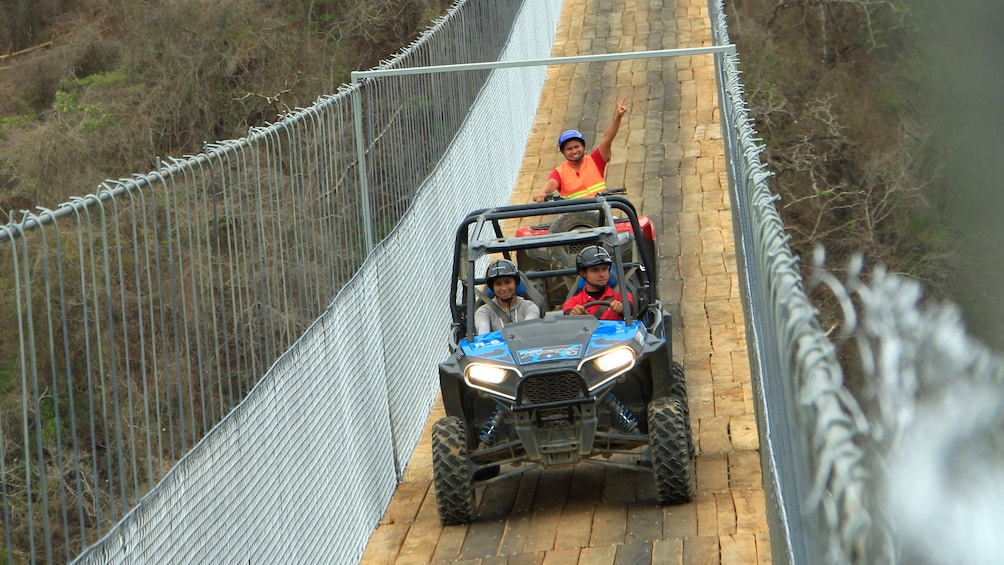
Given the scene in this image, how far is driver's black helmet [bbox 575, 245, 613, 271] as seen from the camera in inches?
297

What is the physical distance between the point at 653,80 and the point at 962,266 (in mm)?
12784

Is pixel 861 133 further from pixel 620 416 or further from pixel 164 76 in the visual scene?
pixel 620 416

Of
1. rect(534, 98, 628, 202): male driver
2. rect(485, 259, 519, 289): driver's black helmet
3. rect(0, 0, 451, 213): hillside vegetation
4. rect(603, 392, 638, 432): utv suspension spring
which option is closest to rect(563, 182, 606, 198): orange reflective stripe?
rect(534, 98, 628, 202): male driver

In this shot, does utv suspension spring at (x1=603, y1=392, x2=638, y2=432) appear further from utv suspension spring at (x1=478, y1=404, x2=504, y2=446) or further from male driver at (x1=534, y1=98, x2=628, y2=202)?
male driver at (x1=534, y1=98, x2=628, y2=202)

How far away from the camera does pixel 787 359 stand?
2.88 meters

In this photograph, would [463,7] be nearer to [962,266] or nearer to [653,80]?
[653,80]

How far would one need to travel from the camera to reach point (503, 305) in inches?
305

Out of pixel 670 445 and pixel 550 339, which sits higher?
pixel 550 339

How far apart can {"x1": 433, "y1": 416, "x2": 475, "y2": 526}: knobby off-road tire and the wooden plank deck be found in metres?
0.18

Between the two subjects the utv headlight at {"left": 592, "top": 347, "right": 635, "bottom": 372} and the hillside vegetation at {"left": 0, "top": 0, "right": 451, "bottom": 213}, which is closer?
the utv headlight at {"left": 592, "top": 347, "right": 635, "bottom": 372}

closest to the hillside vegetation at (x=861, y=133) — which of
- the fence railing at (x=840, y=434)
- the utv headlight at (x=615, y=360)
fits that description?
the fence railing at (x=840, y=434)

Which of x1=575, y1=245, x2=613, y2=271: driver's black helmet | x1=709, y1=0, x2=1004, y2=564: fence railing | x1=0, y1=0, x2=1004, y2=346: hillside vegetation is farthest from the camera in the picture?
x1=0, y1=0, x2=1004, y2=346: hillside vegetation

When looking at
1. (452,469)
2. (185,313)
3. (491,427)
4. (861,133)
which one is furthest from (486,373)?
(861,133)

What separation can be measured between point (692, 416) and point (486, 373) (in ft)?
8.42
